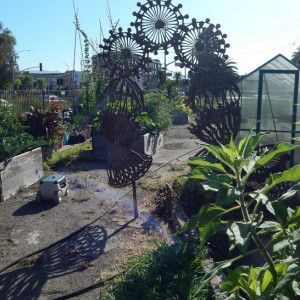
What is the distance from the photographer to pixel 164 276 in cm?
324

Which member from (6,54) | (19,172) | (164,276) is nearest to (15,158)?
(19,172)

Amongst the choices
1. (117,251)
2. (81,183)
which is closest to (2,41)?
(81,183)

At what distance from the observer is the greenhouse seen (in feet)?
24.4

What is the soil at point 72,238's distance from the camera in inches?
156

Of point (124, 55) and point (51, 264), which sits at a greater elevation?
point (124, 55)

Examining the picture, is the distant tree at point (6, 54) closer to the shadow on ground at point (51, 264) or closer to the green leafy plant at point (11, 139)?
the green leafy plant at point (11, 139)

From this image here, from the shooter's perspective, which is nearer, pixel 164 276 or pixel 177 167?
pixel 164 276

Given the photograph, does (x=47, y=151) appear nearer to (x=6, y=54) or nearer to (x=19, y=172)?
(x=19, y=172)

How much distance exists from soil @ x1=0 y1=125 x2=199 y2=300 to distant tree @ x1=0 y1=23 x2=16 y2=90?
41.2 metres

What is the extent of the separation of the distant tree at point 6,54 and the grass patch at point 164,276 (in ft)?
146

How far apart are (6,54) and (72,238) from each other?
44.3 metres

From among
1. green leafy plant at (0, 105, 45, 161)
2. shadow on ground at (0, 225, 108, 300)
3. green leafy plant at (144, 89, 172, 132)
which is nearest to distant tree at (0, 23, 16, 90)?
green leafy plant at (144, 89, 172, 132)

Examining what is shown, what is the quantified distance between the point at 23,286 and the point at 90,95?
9.85 m

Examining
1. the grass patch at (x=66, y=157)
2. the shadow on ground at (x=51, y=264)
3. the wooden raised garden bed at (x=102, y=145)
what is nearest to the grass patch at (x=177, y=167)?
the wooden raised garden bed at (x=102, y=145)
